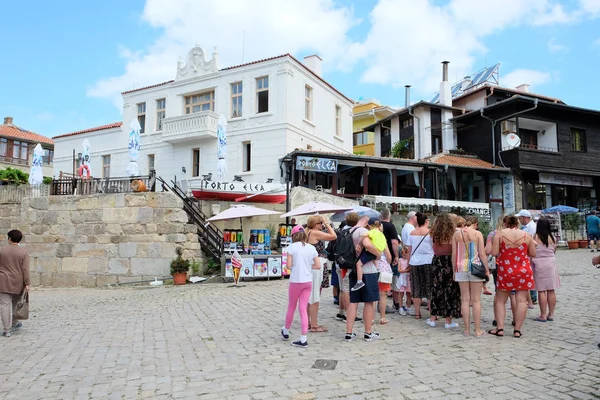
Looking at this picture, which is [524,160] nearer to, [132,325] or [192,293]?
[192,293]

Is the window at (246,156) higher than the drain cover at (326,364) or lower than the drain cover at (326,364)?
higher

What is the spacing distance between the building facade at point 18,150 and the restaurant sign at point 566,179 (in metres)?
40.9

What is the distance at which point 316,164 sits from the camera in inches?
780

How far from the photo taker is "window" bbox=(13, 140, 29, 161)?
42.4 m

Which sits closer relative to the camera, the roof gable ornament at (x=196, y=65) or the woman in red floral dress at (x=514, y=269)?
the woman in red floral dress at (x=514, y=269)

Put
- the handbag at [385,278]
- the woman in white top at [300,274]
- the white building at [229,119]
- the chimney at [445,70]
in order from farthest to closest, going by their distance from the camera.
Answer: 1. the chimney at [445,70]
2. the white building at [229,119]
3. the handbag at [385,278]
4. the woman in white top at [300,274]

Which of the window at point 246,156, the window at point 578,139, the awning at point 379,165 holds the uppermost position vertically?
the window at point 578,139

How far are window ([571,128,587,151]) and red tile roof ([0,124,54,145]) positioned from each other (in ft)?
154

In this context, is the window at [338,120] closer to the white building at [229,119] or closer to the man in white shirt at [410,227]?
the white building at [229,119]

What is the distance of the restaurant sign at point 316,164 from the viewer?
1936 cm

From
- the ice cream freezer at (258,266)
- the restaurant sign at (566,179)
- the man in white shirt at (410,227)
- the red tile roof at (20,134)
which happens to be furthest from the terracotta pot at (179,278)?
the red tile roof at (20,134)

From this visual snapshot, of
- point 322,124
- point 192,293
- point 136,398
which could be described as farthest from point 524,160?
point 136,398

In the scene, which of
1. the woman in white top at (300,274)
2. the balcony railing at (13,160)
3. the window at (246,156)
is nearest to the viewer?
the woman in white top at (300,274)

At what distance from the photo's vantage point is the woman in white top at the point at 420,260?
22.2 feet
